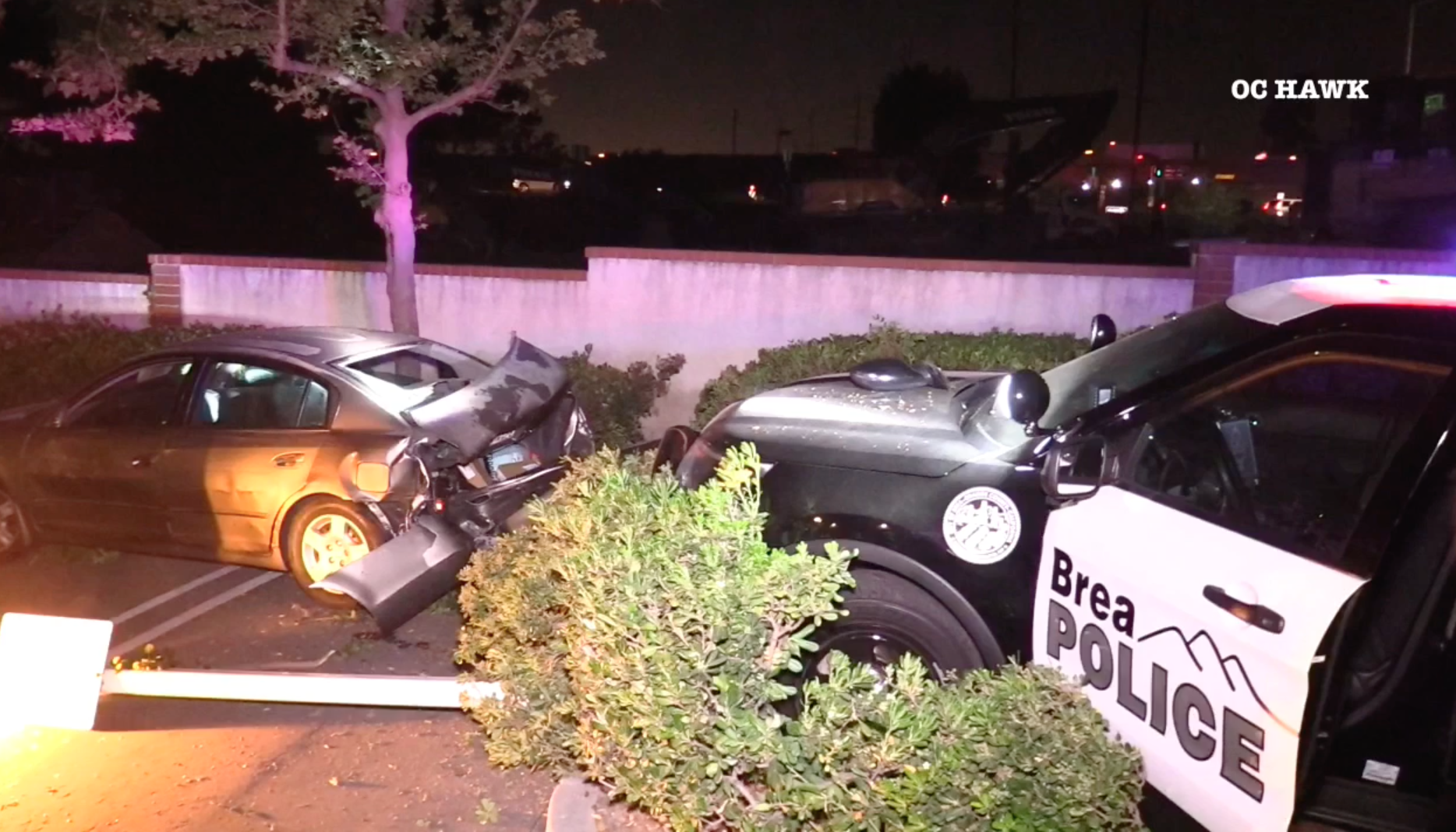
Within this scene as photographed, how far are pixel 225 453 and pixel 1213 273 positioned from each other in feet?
25.7

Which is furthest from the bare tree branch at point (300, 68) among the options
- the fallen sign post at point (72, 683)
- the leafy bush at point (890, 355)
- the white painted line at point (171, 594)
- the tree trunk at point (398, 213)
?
the fallen sign post at point (72, 683)

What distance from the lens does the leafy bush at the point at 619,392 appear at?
10.2m

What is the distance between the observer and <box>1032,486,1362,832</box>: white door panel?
2.93 m

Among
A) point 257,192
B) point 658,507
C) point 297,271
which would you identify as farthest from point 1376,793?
point 257,192

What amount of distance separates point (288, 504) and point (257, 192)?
21.1 m

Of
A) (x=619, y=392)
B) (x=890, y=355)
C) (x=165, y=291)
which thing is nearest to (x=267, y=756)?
(x=890, y=355)

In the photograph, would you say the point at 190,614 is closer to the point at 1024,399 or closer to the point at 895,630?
the point at 895,630

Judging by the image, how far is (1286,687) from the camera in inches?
114

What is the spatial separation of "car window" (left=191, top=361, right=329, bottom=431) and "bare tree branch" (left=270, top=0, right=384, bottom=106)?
3438 mm

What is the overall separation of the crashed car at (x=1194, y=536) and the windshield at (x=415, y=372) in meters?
2.53

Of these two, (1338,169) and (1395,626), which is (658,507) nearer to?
(1395,626)

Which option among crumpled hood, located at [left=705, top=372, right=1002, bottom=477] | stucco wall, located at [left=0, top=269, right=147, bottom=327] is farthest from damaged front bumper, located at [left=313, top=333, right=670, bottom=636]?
stucco wall, located at [left=0, top=269, right=147, bottom=327]

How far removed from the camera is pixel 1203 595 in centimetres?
312

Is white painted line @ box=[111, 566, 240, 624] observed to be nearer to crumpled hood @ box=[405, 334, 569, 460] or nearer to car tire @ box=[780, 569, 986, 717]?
crumpled hood @ box=[405, 334, 569, 460]
